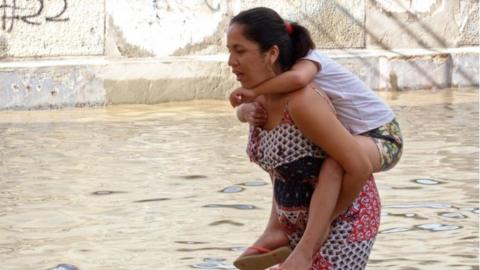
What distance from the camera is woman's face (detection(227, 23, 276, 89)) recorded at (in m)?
3.43

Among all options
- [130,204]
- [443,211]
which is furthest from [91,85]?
[443,211]

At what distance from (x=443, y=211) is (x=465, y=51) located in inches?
278

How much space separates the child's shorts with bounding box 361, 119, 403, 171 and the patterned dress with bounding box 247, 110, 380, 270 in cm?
8

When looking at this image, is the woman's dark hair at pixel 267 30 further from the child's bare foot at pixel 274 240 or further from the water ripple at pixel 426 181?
the water ripple at pixel 426 181

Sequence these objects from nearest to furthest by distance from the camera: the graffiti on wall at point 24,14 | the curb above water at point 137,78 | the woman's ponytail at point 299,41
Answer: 1. the woman's ponytail at point 299,41
2. the curb above water at point 137,78
3. the graffiti on wall at point 24,14

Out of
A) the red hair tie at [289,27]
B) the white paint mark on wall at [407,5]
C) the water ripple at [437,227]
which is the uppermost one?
the red hair tie at [289,27]

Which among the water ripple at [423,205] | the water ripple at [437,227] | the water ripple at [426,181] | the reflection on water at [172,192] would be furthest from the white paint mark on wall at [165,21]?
the water ripple at [437,227]

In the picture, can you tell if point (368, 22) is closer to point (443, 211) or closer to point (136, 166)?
point (136, 166)

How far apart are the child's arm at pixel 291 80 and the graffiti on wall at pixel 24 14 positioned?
28.9 feet

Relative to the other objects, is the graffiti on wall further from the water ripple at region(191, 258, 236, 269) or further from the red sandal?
the red sandal

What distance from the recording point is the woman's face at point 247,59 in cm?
343

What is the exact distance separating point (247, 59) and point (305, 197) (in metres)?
0.43

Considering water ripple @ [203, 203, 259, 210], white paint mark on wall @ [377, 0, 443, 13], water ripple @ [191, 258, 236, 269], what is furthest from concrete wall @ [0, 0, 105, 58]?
water ripple @ [191, 258, 236, 269]

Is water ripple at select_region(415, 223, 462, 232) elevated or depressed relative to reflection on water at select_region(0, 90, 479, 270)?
elevated
